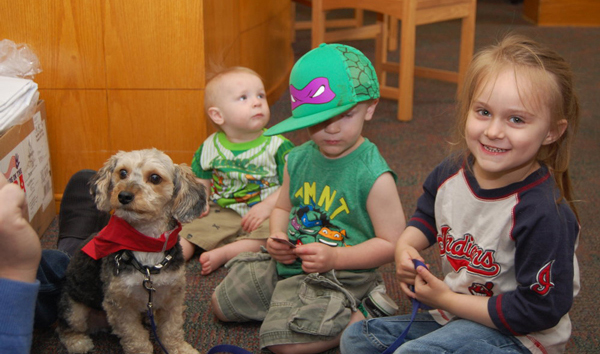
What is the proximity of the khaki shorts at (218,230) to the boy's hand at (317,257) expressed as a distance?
44cm

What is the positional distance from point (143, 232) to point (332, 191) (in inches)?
17.8

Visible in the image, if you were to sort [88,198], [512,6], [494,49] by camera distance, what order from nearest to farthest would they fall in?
[494,49]
[88,198]
[512,6]

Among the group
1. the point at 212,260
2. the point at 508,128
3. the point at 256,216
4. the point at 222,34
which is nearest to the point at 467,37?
the point at 222,34

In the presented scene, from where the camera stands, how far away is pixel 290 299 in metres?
1.47

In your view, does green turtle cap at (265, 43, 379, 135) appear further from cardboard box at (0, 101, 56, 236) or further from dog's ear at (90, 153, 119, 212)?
cardboard box at (0, 101, 56, 236)

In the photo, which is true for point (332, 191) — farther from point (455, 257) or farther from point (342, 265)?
point (455, 257)

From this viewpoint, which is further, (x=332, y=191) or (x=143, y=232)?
(x=332, y=191)

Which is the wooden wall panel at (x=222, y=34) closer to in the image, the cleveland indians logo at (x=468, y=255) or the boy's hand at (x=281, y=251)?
the boy's hand at (x=281, y=251)

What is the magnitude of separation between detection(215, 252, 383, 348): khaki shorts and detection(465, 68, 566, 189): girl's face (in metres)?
0.49

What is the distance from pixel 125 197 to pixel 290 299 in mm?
484

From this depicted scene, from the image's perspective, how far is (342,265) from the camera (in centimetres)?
142

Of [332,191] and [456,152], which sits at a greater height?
[456,152]

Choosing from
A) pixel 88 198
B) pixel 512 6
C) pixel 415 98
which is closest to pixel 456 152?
pixel 88 198

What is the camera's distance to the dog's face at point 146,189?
4.10 ft
